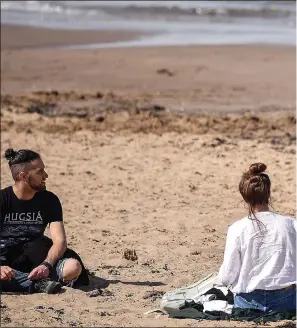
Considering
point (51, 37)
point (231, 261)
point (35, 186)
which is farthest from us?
point (51, 37)

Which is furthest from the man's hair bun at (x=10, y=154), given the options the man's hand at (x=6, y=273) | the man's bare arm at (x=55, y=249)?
the man's hand at (x=6, y=273)

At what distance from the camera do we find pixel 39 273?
21.8 feet

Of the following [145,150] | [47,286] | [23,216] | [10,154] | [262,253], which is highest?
[10,154]

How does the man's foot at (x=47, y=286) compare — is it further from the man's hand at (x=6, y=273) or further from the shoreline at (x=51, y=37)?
the shoreline at (x=51, y=37)

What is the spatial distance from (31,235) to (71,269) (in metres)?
0.38

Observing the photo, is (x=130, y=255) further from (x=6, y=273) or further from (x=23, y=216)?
Result: (x=6, y=273)

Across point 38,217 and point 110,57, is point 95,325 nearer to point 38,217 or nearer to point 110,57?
point 38,217

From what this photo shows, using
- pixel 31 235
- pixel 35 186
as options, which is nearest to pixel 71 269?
pixel 31 235

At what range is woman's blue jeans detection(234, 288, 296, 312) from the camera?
19.8ft

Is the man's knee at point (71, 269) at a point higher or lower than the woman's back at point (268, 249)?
lower

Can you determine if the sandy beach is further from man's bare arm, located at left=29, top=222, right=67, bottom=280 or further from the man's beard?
the man's beard

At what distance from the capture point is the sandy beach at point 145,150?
23.4 feet

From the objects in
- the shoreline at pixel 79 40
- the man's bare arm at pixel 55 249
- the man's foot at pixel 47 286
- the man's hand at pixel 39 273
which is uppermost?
the shoreline at pixel 79 40

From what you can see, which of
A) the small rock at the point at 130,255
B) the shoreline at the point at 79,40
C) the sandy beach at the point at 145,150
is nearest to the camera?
the sandy beach at the point at 145,150
